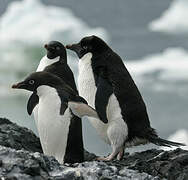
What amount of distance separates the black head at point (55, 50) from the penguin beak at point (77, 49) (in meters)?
0.27

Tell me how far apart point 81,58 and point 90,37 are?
0.36 m

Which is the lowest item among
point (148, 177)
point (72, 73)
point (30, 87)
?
point (148, 177)

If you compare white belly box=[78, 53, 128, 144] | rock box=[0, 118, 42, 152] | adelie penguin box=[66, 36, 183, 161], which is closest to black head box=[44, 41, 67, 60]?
white belly box=[78, 53, 128, 144]

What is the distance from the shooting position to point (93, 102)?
7285 mm

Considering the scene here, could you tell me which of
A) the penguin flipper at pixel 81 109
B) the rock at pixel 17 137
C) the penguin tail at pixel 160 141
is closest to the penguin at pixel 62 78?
the penguin flipper at pixel 81 109

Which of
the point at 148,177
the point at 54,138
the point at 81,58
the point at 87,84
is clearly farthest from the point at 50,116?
the point at 148,177

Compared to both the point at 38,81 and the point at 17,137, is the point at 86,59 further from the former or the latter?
the point at 17,137

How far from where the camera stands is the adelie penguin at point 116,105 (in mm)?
7020

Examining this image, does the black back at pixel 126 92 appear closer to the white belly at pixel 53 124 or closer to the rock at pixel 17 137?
the white belly at pixel 53 124

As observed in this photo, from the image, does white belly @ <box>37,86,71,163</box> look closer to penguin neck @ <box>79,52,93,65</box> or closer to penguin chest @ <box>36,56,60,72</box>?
penguin neck @ <box>79,52,93,65</box>

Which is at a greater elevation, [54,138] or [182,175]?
[54,138]

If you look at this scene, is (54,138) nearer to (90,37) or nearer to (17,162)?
(90,37)

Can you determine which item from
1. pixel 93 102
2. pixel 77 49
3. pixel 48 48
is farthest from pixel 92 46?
pixel 48 48

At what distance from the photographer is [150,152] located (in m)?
7.46
